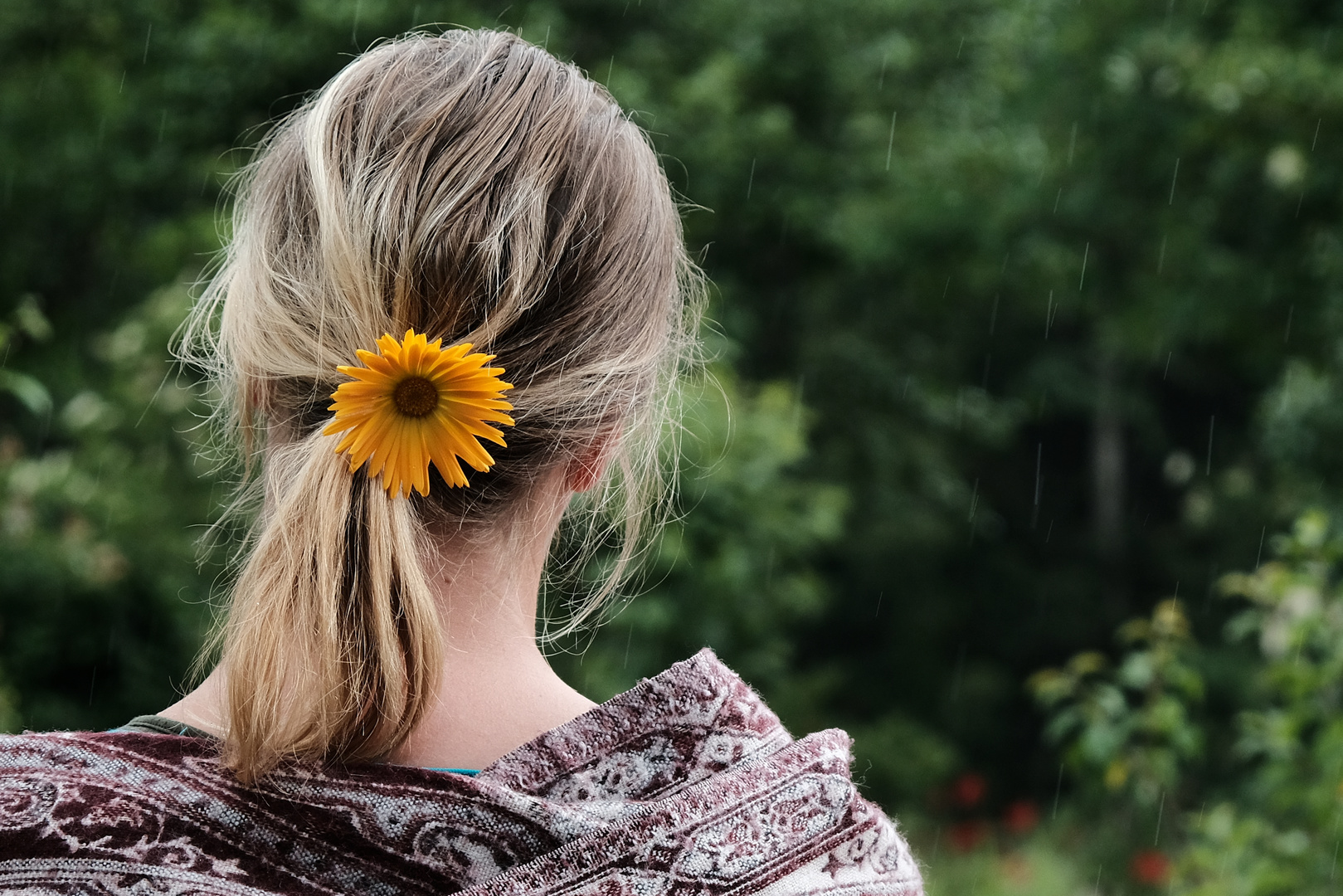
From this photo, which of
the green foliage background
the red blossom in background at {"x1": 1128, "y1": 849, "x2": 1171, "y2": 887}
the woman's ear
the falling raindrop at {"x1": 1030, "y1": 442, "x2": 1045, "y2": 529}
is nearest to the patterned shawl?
the woman's ear

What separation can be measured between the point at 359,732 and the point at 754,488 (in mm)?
4428

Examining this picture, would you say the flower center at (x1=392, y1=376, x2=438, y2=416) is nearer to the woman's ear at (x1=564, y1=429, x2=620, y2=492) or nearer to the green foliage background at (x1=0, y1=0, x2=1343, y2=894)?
the woman's ear at (x1=564, y1=429, x2=620, y2=492)

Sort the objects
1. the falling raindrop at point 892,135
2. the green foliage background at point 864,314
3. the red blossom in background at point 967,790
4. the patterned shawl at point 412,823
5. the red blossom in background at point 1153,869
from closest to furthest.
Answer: the patterned shawl at point 412,823
the green foliage background at point 864,314
the red blossom in background at point 1153,869
the red blossom in background at point 967,790
the falling raindrop at point 892,135

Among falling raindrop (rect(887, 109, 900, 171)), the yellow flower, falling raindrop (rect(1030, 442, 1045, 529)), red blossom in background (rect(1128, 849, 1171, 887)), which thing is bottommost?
the yellow flower

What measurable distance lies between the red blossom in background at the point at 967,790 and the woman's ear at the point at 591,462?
23.8 feet

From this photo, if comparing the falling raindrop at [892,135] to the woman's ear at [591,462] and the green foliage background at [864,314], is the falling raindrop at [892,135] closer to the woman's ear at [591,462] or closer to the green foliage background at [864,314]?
the green foliage background at [864,314]

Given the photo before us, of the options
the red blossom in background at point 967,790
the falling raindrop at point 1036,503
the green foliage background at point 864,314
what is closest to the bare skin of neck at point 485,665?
the green foliage background at point 864,314

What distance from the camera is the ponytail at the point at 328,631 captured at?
1.09m

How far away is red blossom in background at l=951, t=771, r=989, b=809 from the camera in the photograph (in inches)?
322

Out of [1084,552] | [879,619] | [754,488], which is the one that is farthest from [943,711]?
[754,488]

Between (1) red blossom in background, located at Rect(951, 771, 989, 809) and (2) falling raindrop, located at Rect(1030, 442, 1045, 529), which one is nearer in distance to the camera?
(1) red blossom in background, located at Rect(951, 771, 989, 809)

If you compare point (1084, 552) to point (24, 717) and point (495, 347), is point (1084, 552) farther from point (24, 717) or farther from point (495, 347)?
point (495, 347)

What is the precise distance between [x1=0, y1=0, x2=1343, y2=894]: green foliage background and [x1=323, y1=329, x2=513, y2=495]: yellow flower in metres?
1.63

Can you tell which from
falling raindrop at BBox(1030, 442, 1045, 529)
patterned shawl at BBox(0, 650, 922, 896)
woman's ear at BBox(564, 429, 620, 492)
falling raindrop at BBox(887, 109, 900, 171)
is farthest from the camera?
falling raindrop at BBox(1030, 442, 1045, 529)
